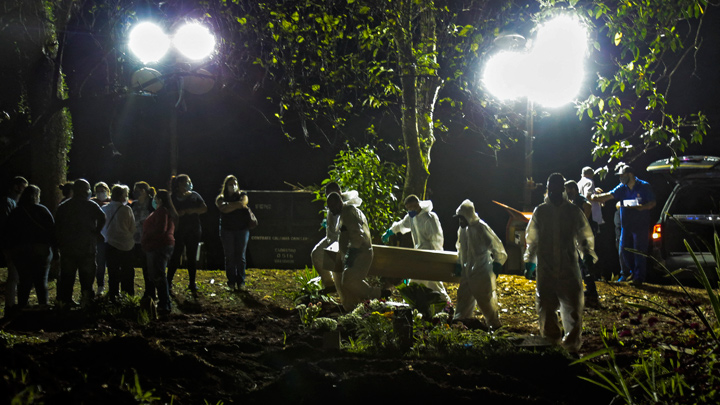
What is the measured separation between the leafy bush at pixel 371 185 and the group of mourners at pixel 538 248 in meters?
0.91

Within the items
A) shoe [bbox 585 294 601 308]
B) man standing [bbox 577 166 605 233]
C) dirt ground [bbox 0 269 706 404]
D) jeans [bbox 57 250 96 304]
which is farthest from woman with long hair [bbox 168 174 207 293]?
man standing [bbox 577 166 605 233]

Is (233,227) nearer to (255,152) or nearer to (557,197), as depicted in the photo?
(557,197)

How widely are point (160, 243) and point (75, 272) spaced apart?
1.12 m

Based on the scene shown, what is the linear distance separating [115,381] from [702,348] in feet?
12.3

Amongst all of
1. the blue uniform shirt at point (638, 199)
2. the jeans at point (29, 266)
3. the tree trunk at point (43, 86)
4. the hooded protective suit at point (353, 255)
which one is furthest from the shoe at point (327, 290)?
the blue uniform shirt at point (638, 199)

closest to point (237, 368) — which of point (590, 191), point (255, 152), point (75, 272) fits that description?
point (75, 272)

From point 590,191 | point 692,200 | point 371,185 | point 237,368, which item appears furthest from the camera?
point 371,185

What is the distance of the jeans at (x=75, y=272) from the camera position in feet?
25.7

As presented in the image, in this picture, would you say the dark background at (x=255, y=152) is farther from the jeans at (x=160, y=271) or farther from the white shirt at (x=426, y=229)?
the jeans at (x=160, y=271)

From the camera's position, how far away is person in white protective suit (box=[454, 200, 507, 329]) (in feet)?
24.5

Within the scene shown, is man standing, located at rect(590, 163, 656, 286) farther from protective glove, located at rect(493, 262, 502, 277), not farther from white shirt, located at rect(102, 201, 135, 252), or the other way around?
white shirt, located at rect(102, 201, 135, 252)

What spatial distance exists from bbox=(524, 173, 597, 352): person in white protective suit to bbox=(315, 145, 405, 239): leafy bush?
14.5ft

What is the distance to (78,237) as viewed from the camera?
7.76 meters

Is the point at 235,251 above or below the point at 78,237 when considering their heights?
below
